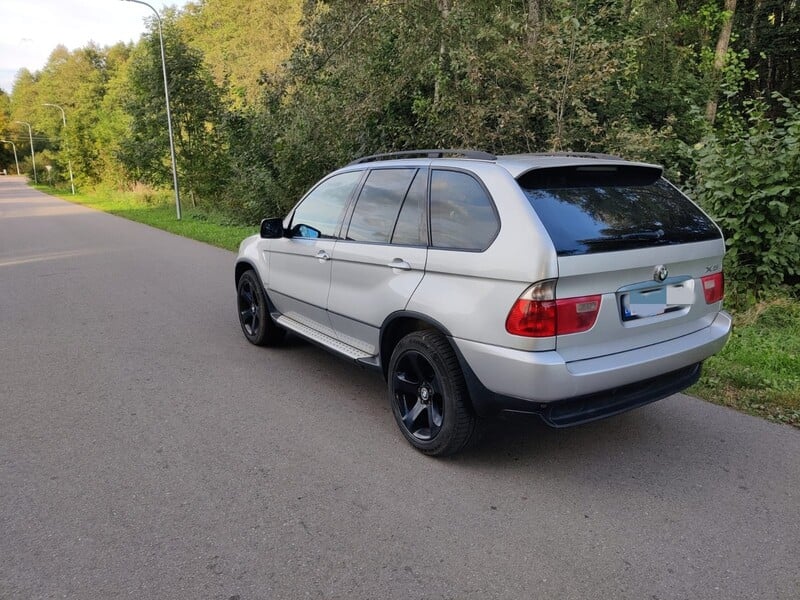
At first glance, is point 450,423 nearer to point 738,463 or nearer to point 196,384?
point 738,463

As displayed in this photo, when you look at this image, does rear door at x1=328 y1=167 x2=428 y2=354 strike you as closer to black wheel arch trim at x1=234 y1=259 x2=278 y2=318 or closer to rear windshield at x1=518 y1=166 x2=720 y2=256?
rear windshield at x1=518 y1=166 x2=720 y2=256

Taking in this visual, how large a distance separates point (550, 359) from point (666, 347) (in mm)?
862

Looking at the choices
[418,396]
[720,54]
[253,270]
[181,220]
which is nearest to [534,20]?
[253,270]

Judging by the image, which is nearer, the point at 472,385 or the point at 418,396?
the point at 472,385

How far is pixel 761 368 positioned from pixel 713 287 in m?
1.71

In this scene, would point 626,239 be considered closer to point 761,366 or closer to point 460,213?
point 460,213

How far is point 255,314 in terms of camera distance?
5.88 m

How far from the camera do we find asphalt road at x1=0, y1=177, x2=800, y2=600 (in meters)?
2.53

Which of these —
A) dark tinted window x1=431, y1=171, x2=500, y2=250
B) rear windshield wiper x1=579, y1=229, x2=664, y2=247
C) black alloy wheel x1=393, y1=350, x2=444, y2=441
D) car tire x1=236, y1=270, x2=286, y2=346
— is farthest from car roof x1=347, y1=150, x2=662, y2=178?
car tire x1=236, y1=270, x2=286, y2=346

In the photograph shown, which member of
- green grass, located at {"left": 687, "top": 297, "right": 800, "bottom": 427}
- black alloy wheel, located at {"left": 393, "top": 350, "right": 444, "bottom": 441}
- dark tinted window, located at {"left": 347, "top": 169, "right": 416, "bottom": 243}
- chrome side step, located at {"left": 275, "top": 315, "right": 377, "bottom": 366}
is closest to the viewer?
black alloy wheel, located at {"left": 393, "top": 350, "right": 444, "bottom": 441}

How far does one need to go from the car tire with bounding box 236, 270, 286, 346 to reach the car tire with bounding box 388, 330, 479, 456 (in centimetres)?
221

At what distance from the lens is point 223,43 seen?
38.4 m

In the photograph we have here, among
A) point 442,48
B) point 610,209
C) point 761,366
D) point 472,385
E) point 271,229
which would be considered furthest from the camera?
point 442,48

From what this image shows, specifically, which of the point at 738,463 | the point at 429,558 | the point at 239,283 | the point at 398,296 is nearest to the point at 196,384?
the point at 239,283
